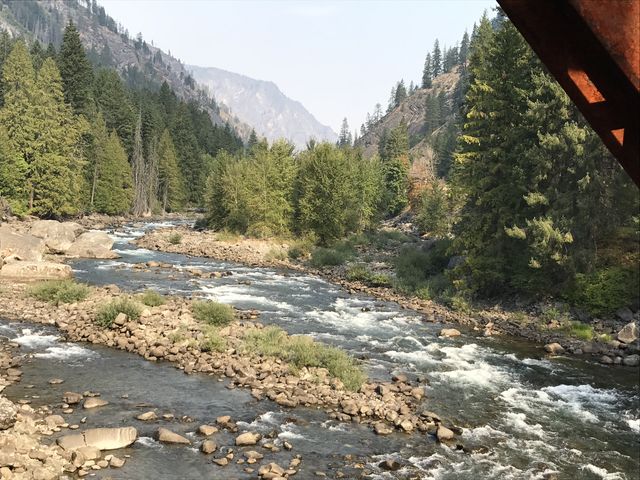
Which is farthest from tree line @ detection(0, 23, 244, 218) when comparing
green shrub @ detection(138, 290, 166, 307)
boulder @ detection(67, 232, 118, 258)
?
green shrub @ detection(138, 290, 166, 307)

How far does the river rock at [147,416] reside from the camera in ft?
40.8

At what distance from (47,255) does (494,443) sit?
3252 cm

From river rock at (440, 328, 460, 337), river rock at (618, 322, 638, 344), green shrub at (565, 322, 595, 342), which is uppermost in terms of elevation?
river rock at (618, 322, 638, 344)

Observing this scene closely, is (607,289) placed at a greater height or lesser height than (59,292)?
greater

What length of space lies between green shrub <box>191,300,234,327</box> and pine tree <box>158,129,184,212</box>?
230 ft

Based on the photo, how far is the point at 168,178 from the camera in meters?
88.9

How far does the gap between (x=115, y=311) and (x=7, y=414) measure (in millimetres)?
8380

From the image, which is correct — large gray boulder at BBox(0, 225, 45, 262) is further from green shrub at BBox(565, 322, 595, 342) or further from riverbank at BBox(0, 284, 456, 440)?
green shrub at BBox(565, 322, 595, 342)

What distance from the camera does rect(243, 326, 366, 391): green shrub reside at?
1571 centimetres

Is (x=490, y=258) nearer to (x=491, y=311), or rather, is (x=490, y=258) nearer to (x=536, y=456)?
(x=491, y=311)

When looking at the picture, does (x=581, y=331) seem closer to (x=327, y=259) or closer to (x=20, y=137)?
(x=327, y=259)

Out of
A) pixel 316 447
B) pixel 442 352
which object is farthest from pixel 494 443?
pixel 442 352

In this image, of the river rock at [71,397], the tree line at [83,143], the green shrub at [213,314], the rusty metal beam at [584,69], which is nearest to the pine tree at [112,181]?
the tree line at [83,143]

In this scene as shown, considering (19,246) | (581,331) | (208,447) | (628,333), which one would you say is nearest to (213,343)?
(208,447)
